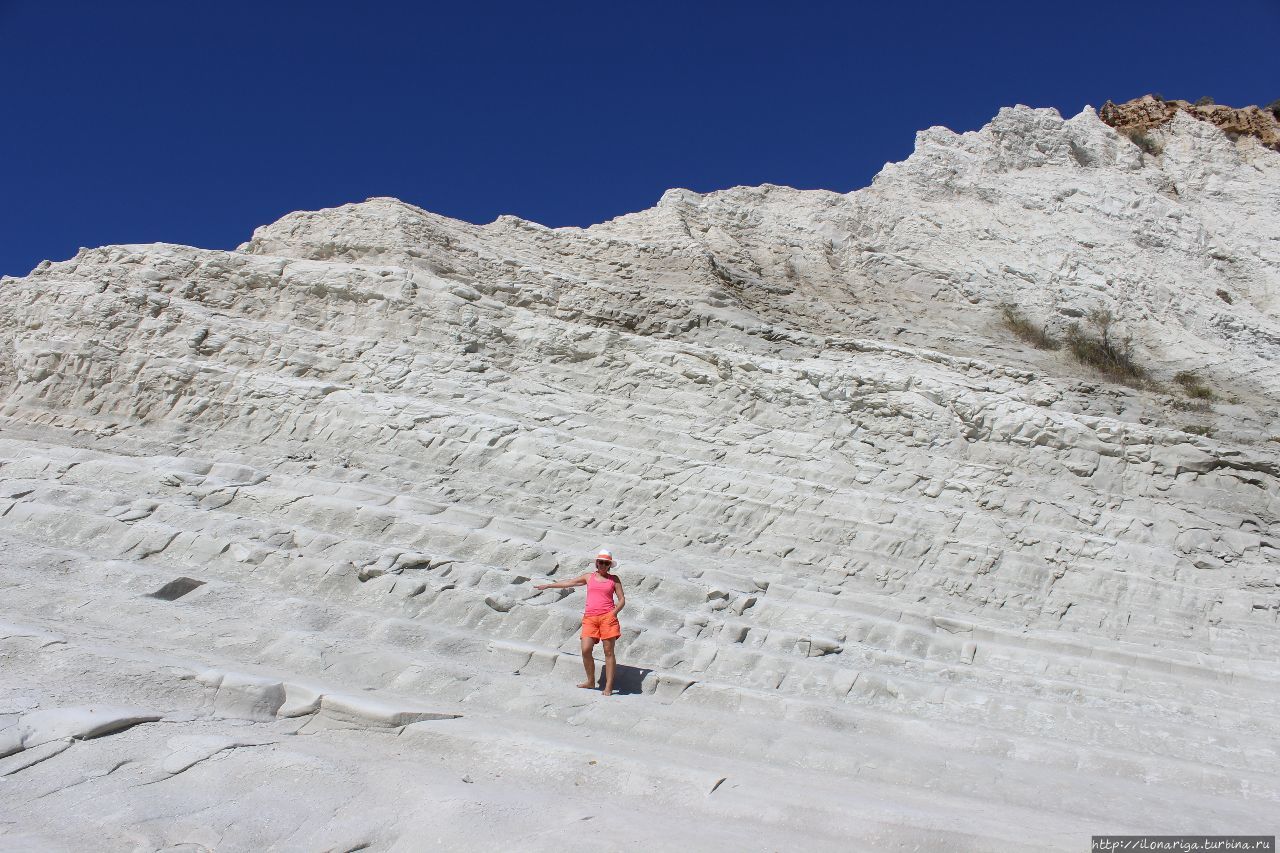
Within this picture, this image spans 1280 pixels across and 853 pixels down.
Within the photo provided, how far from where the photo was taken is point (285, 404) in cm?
1080

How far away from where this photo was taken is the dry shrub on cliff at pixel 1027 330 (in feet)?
46.4

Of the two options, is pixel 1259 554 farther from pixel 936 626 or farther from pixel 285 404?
pixel 285 404

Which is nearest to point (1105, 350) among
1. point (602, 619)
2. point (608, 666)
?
point (602, 619)

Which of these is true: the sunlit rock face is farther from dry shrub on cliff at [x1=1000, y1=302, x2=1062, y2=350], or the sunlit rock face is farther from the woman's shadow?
dry shrub on cliff at [x1=1000, y1=302, x2=1062, y2=350]

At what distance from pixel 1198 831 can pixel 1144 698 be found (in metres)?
2.91

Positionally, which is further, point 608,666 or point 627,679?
point 627,679

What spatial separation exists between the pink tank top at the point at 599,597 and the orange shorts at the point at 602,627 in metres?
0.05

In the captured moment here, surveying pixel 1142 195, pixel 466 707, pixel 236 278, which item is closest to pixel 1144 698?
pixel 466 707

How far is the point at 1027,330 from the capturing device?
567 inches

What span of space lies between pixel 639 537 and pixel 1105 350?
9487 millimetres

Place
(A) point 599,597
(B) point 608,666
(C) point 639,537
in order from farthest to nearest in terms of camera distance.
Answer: (C) point 639,537 → (A) point 599,597 → (B) point 608,666

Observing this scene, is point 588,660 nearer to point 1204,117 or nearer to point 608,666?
point 608,666

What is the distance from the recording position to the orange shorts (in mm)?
6719

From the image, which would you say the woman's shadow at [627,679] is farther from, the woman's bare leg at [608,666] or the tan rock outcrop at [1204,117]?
the tan rock outcrop at [1204,117]
